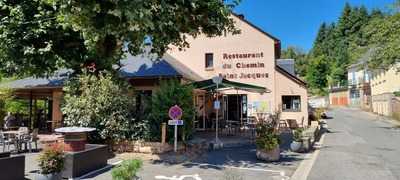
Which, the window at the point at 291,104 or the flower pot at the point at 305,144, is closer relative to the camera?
the flower pot at the point at 305,144

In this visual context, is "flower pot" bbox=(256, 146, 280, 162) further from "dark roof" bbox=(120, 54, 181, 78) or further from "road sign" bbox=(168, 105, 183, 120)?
"dark roof" bbox=(120, 54, 181, 78)

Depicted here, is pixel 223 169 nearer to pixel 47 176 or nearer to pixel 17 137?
pixel 47 176

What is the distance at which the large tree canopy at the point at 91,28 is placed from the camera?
34.6ft

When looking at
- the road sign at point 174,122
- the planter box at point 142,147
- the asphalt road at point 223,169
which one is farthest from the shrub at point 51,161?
the planter box at point 142,147

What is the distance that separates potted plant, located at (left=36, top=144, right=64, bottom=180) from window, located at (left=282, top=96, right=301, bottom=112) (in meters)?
18.5

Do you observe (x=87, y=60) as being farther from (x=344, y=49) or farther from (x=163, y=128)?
(x=344, y=49)

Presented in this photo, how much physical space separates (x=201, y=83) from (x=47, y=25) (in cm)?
707

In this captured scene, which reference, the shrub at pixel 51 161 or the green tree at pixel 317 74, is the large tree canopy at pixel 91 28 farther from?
the green tree at pixel 317 74

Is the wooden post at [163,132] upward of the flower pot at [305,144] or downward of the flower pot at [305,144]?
upward

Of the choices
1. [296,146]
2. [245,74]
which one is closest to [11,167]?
[296,146]

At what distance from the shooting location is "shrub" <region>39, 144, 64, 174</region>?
7949mm

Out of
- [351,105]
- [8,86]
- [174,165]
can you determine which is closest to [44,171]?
[174,165]

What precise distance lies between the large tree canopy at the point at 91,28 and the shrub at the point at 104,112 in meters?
1.62

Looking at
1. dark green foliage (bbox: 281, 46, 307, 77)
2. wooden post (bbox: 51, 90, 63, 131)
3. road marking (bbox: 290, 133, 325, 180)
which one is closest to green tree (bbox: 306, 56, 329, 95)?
dark green foliage (bbox: 281, 46, 307, 77)
